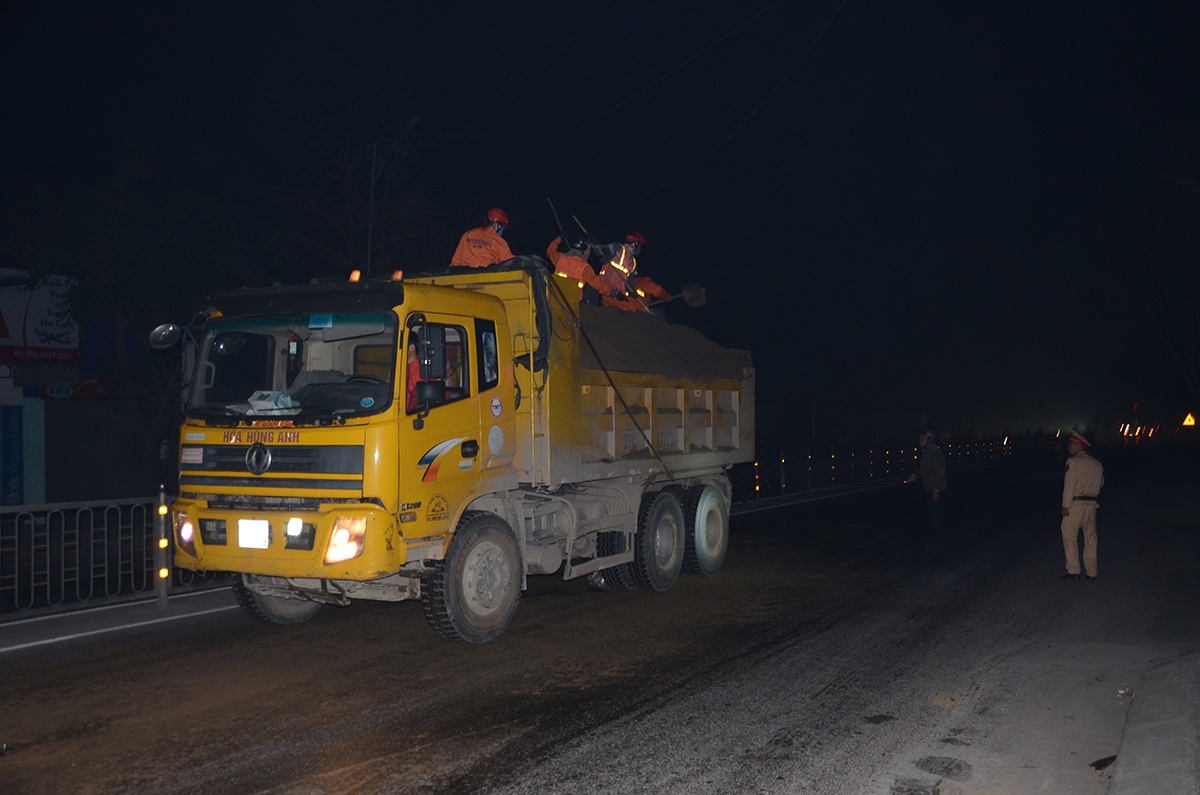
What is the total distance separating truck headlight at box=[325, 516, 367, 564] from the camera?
712 cm

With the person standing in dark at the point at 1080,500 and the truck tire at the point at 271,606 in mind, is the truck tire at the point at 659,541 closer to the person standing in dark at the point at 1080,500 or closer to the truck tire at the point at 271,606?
the truck tire at the point at 271,606

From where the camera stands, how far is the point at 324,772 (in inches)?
206

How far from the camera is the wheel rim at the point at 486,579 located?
8055 mm

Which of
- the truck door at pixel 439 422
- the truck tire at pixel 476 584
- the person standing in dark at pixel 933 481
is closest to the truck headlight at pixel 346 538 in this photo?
the truck door at pixel 439 422

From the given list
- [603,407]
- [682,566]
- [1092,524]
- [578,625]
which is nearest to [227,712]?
[578,625]

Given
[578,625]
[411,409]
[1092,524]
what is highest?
[411,409]

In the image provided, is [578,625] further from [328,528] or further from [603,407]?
[328,528]

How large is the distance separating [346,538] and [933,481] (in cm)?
987

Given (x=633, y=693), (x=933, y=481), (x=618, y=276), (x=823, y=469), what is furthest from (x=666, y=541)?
(x=823, y=469)

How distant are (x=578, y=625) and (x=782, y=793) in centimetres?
424

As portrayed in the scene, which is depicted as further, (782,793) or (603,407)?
(603,407)

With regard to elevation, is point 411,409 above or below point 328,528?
above

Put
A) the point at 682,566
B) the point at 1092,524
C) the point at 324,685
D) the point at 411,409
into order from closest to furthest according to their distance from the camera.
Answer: the point at 324,685 → the point at 411,409 → the point at 1092,524 → the point at 682,566

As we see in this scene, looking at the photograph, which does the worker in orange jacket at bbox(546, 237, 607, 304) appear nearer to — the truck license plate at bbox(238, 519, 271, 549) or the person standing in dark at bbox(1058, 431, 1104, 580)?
the truck license plate at bbox(238, 519, 271, 549)
